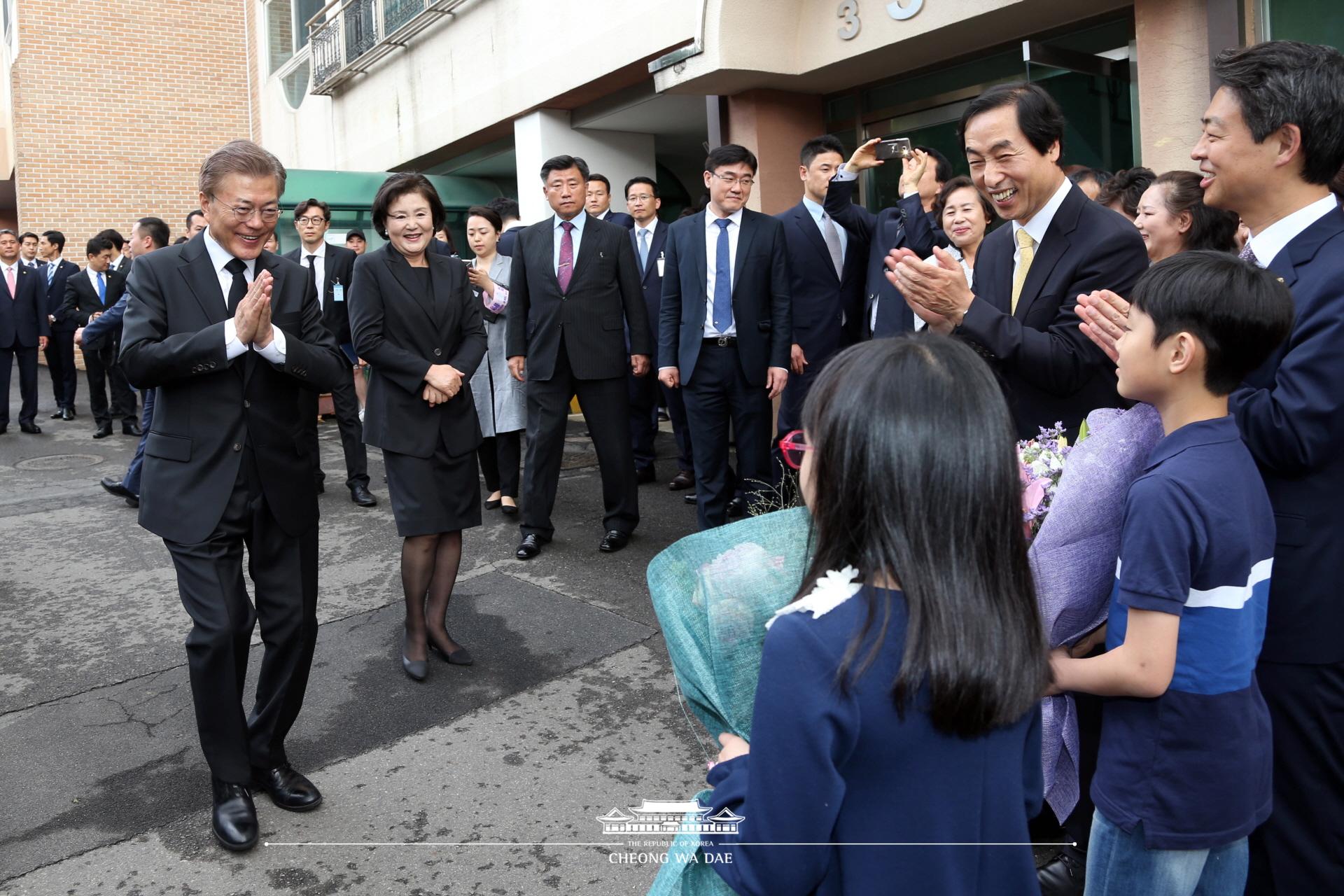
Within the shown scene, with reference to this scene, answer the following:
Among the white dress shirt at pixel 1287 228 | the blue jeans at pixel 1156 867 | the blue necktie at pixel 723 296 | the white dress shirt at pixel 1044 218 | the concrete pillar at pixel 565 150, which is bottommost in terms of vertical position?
the blue jeans at pixel 1156 867

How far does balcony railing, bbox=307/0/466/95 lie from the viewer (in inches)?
530

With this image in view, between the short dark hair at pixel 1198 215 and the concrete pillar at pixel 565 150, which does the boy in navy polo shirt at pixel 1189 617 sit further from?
the concrete pillar at pixel 565 150

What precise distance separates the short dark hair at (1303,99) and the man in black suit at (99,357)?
1134 cm

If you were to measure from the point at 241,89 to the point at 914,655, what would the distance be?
2191cm

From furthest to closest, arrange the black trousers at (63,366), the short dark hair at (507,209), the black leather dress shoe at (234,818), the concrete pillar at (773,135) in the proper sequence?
the black trousers at (63,366), the short dark hair at (507,209), the concrete pillar at (773,135), the black leather dress shoe at (234,818)

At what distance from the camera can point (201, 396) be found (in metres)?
3.31

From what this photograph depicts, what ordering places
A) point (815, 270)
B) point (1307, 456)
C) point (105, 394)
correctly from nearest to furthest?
point (1307, 456)
point (815, 270)
point (105, 394)

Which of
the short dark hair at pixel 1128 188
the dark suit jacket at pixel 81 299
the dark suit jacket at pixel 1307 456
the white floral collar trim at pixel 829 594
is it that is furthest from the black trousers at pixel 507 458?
the dark suit jacket at pixel 81 299

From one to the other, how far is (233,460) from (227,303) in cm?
51

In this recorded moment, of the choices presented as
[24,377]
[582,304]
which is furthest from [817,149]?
[24,377]

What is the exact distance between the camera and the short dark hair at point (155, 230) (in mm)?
8398

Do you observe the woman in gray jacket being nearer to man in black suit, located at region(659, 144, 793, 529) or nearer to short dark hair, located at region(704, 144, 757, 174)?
man in black suit, located at region(659, 144, 793, 529)

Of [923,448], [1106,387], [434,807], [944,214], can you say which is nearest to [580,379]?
[944,214]

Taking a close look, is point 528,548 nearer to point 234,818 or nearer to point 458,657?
point 458,657
